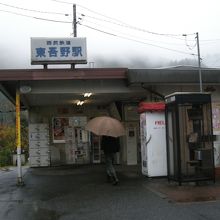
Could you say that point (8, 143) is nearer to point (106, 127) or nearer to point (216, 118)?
point (216, 118)

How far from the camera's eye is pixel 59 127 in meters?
22.5

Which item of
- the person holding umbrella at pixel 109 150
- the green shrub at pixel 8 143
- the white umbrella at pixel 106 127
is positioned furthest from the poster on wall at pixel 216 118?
the green shrub at pixel 8 143

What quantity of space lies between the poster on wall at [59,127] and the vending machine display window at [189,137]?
948 cm

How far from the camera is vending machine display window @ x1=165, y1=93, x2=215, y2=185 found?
12.8m

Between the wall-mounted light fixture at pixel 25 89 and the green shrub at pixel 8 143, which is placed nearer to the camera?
the wall-mounted light fixture at pixel 25 89

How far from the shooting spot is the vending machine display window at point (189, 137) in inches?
504

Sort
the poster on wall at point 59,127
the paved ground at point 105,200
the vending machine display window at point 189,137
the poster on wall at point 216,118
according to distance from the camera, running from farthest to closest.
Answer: the poster on wall at point 59,127 < the poster on wall at point 216,118 < the vending machine display window at point 189,137 < the paved ground at point 105,200

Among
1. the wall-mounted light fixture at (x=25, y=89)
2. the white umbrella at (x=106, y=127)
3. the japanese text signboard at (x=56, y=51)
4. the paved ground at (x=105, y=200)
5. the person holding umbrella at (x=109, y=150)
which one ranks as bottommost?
the paved ground at (x=105, y=200)

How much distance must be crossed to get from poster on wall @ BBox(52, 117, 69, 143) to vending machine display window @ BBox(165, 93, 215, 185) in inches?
373

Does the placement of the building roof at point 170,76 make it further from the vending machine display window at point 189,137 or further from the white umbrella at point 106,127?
the white umbrella at point 106,127

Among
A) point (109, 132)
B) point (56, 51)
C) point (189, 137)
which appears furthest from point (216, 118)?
point (56, 51)

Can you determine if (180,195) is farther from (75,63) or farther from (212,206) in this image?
(75,63)

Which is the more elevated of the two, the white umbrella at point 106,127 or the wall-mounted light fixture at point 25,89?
the wall-mounted light fixture at point 25,89

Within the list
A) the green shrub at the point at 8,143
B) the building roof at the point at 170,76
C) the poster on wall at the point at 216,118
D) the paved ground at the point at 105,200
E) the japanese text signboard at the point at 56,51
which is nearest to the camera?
the paved ground at the point at 105,200
